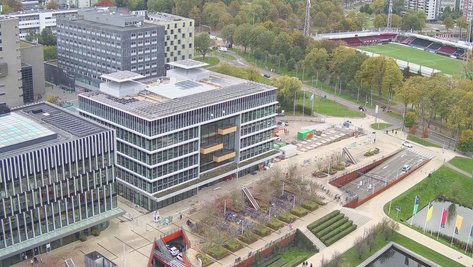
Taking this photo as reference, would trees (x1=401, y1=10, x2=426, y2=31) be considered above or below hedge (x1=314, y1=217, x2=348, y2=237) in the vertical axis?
above

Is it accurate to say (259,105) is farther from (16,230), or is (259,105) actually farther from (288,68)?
(288,68)

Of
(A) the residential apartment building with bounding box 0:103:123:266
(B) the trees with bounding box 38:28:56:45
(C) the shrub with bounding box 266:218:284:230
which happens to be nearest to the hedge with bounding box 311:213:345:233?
(C) the shrub with bounding box 266:218:284:230

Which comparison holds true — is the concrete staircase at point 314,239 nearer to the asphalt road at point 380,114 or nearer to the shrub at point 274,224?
the shrub at point 274,224

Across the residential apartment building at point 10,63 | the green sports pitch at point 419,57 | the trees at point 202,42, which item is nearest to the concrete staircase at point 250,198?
the residential apartment building at point 10,63

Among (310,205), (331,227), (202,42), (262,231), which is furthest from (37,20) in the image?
(331,227)

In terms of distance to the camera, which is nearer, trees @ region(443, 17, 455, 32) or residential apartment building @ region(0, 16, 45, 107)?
residential apartment building @ region(0, 16, 45, 107)

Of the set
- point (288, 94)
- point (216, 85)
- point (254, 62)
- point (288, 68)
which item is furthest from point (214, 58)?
point (216, 85)

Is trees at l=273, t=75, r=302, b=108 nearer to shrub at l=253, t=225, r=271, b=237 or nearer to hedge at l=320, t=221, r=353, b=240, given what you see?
hedge at l=320, t=221, r=353, b=240
